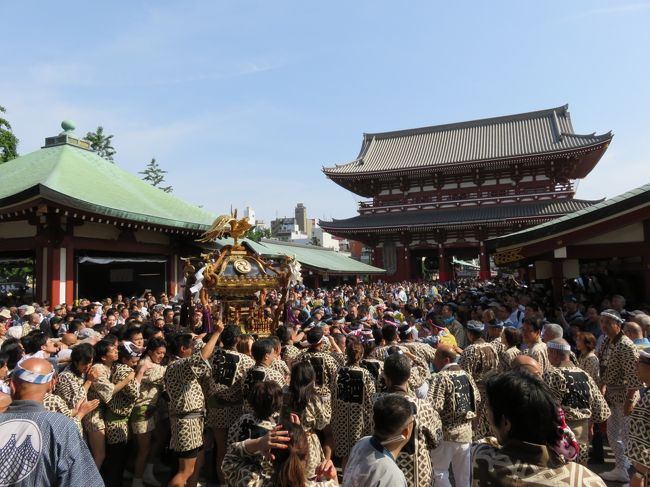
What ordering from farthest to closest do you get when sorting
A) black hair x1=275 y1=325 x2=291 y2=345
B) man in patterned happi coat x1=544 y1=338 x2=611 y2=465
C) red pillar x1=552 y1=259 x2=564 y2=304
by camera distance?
red pillar x1=552 y1=259 x2=564 y2=304, black hair x1=275 y1=325 x2=291 y2=345, man in patterned happi coat x1=544 y1=338 x2=611 y2=465

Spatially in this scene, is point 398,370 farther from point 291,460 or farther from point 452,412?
point 291,460

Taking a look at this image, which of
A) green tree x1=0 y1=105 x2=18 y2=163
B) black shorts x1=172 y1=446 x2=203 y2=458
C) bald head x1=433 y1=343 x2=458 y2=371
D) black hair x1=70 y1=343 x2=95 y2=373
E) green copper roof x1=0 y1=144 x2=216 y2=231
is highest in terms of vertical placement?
green tree x1=0 y1=105 x2=18 y2=163

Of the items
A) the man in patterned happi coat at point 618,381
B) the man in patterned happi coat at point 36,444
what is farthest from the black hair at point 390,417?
the man in patterned happi coat at point 618,381

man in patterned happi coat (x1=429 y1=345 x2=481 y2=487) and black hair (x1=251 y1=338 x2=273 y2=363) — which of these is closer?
man in patterned happi coat (x1=429 y1=345 x2=481 y2=487)

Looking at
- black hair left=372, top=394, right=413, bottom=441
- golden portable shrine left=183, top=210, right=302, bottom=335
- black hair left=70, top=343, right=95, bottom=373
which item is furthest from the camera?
golden portable shrine left=183, top=210, right=302, bottom=335

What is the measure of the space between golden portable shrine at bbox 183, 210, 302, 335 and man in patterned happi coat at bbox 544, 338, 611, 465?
179 inches

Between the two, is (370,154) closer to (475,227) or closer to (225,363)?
(475,227)

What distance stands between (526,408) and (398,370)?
155cm

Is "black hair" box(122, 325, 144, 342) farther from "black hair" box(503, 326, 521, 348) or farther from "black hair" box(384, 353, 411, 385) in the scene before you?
"black hair" box(503, 326, 521, 348)

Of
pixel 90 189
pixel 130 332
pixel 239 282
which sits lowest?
pixel 130 332

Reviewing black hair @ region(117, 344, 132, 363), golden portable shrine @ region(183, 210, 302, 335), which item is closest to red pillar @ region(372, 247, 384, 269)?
golden portable shrine @ region(183, 210, 302, 335)

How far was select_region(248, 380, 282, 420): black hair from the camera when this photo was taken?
9.84 feet

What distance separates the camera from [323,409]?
157 inches

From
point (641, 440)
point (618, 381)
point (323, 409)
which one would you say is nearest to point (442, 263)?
point (618, 381)
